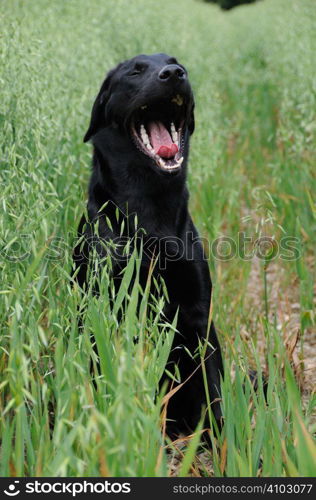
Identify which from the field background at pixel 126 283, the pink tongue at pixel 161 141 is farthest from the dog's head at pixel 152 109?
the field background at pixel 126 283

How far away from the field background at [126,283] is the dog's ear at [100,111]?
14 centimetres

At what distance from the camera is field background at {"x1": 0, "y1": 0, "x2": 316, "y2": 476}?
56.9 inches

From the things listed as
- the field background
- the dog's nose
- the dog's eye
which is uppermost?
the dog's eye

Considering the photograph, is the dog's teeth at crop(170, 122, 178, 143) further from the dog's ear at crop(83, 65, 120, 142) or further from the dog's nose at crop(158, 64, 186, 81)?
the dog's ear at crop(83, 65, 120, 142)

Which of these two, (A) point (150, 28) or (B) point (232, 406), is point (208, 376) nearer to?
(B) point (232, 406)

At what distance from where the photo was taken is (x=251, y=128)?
266 inches

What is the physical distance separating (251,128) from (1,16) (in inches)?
169

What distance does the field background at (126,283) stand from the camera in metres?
1.45

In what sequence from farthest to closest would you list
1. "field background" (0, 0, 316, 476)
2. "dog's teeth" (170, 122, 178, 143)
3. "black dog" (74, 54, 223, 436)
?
"dog's teeth" (170, 122, 178, 143)
"black dog" (74, 54, 223, 436)
"field background" (0, 0, 316, 476)

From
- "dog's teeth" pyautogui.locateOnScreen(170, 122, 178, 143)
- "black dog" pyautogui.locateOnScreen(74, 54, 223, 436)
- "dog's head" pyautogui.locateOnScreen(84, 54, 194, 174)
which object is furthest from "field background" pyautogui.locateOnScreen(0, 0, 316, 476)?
"dog's teeth" pyautogui.locateOnScreen(170, 122, 178, 143)

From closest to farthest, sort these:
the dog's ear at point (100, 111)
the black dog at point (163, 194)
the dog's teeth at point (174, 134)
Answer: the black dog at point (163, 194), the dog's teeth at point (174, 134), the dog's ear at point (100, 111)

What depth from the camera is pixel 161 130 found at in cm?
267

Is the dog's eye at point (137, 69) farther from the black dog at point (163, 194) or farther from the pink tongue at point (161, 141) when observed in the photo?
the pink tongue at point (161, 141)

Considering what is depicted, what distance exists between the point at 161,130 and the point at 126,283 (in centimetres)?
101
